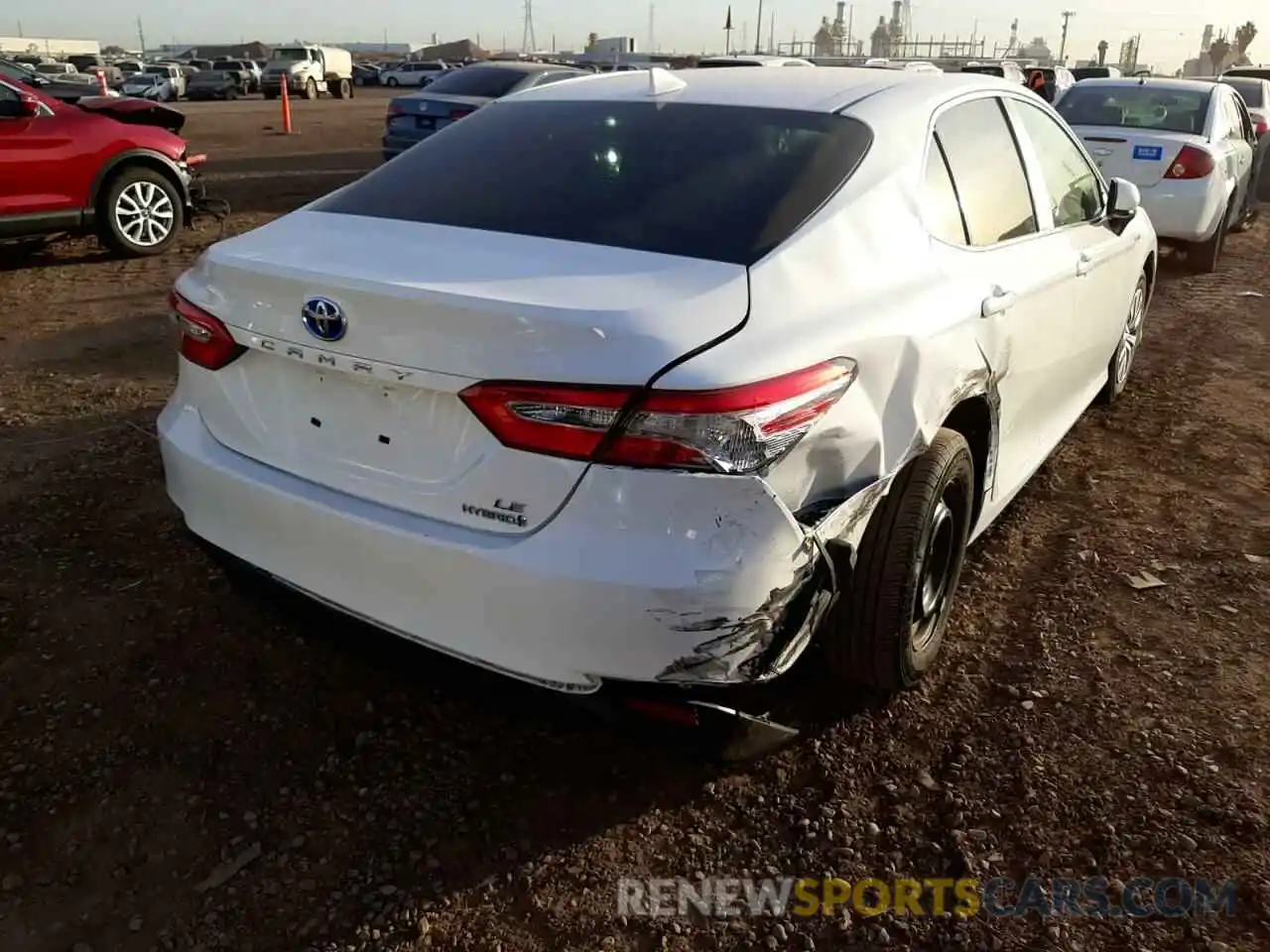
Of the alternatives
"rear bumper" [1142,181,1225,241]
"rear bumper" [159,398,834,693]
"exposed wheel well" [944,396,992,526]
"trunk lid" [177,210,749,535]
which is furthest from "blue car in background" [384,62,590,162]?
"rear bumper" [159,398,834,693]

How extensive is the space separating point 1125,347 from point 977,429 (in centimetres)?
279

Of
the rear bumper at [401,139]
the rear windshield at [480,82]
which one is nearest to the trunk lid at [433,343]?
the rear bumper at [401,139]

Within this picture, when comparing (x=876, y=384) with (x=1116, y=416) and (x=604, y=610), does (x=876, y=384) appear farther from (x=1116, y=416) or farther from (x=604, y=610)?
(x=1116, y=416)

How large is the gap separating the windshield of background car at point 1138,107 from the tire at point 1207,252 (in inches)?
35.2

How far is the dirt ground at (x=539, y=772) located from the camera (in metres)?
2.26

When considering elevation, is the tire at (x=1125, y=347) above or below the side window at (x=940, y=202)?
below

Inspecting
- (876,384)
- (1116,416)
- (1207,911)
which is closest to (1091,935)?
(1207,911)

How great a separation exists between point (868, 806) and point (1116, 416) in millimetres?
3584

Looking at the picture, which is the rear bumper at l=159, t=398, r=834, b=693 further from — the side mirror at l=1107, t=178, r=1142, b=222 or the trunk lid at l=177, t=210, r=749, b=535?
the side mirror at l=1107, t=178, r=1142, b=222

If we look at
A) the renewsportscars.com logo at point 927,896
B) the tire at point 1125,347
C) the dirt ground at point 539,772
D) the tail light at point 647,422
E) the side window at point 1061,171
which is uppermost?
the side window at point 1061,171

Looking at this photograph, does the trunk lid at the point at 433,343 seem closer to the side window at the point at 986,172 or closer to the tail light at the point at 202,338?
the tail light at the point at 202,338

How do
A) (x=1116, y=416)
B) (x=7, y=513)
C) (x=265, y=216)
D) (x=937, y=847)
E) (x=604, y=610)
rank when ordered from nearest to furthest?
(x=604, y=610), (x=937, y=847), (x=7, y=513), (x=1116, y=416), (x=265, y=216)

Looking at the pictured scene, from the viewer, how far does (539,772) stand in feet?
8.82

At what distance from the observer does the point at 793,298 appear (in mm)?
2268
